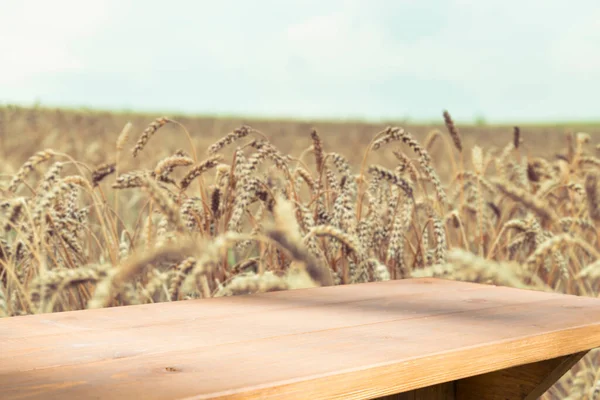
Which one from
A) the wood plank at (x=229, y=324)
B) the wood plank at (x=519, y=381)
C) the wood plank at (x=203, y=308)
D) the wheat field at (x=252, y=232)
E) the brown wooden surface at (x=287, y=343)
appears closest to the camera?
the brown wooden surface at (x=287, y=343)

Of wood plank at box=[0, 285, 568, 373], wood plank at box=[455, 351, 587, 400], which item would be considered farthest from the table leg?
wood plank at box=[0, 285, 568, 373]

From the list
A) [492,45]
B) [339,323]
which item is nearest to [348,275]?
[339,323]

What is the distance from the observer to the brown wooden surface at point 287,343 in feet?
2.39

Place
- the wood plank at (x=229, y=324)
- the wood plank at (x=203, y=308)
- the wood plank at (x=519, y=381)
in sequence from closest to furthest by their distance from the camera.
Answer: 1. the wood plank at (x=229, y=324)
2. the wood plank at (x=203, y=308)
3. the wood plank at (x=519, y=381)

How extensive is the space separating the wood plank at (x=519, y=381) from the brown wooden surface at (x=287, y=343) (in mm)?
95

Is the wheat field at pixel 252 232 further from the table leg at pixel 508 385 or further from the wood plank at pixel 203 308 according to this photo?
the table leg at pixel 508 385

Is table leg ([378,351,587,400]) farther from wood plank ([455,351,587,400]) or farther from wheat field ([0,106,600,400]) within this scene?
wheat field ([0,106,600,400])

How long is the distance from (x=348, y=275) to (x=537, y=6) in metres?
2.31

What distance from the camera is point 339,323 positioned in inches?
41.1

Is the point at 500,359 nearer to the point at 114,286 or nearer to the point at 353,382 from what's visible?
the point at 353,382

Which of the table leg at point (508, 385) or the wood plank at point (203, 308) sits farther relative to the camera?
the table leg at point (508, 385)

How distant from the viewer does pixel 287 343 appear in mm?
909

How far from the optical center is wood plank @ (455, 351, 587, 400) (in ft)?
4.00

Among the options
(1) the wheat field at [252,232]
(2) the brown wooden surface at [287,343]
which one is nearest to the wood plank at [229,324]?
(2) the brown wooden surface at [287,343]
